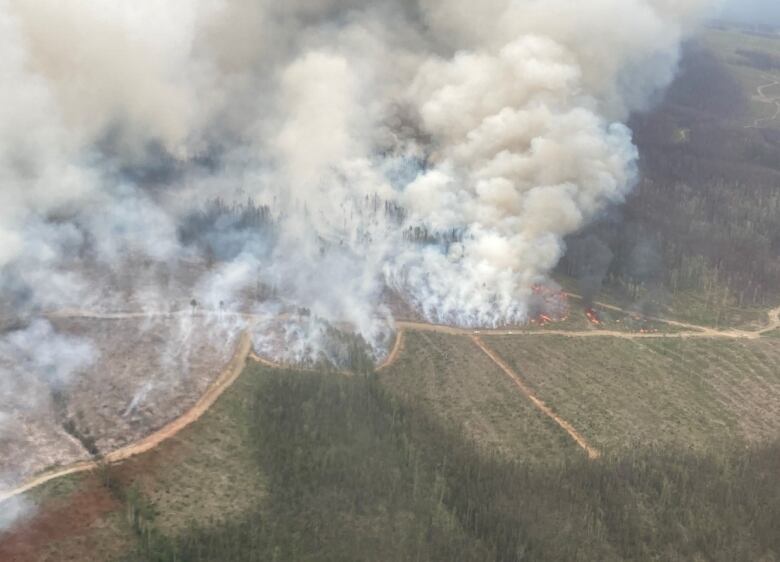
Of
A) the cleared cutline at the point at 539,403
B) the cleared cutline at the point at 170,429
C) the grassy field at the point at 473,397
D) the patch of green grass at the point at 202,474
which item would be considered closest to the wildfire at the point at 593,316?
the cleared cutline at the point at 539,403

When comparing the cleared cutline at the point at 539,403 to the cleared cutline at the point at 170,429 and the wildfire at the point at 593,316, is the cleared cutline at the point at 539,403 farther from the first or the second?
the cleared cutline at the point at 170,429

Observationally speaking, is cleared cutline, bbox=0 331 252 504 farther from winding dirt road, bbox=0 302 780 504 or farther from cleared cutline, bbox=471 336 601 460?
cleared cutline, bbox=471 336 601 460

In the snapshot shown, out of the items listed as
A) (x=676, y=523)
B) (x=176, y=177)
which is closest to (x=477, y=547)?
(x=676, y=523)

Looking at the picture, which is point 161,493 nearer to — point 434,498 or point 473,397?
point 434,498


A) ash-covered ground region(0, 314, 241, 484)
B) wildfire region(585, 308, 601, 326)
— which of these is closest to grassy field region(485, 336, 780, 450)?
wildfire region(585, 308, 601, 326)

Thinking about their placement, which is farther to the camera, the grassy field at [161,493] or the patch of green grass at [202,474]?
the patch of green grass at [202,474]

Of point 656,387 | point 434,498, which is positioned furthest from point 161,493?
point 656,387

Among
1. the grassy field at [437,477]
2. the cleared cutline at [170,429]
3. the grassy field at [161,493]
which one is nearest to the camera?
the grassy field at [161,493]
